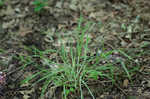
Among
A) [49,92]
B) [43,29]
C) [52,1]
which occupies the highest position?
[52,1]

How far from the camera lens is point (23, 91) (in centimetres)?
225

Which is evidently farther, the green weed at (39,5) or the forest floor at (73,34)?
the green weed at (39,5)

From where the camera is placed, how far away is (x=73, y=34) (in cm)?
297

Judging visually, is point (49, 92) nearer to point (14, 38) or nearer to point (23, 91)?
point (23, 91)

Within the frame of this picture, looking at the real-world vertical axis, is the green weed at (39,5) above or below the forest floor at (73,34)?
above

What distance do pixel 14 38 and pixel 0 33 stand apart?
0.31m

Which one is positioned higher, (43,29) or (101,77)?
(43,29)

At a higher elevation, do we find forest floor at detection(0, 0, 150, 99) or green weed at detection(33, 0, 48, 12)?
green weed at detection(33, 0, 48, 12)

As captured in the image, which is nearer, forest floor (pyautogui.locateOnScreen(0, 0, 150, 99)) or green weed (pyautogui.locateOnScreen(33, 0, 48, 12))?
forest floor (pyautogui.locateOnScreen(0, 0, 150, 99))

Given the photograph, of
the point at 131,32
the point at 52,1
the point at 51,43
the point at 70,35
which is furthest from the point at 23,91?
the point at 52,1

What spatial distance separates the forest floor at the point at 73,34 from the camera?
2217 millimetres

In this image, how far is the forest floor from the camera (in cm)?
222

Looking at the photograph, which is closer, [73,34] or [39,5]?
[73,34]

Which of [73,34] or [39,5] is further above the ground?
[39,5]
